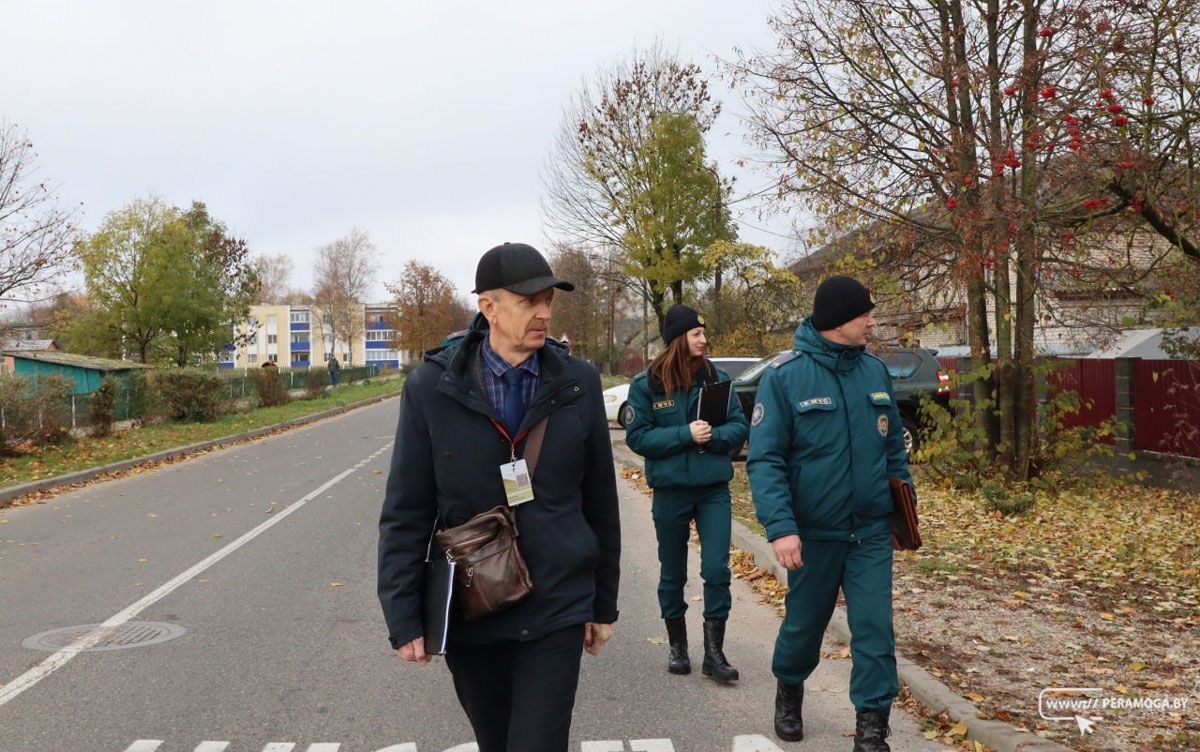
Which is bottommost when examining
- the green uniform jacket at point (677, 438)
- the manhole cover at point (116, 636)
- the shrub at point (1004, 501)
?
the manhole cover at point (116, 636)

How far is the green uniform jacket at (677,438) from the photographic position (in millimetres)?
5461

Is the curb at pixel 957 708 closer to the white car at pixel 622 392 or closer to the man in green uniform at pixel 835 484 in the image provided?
the man in green uniform at pixel 835 484

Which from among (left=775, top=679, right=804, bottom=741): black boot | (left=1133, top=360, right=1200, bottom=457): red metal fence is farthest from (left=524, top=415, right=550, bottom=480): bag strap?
(left=1133, top=360, right=1200, bottom=457): red metal fence

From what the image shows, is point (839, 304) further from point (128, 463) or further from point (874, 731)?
point (128, 463)

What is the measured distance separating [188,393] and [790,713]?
80.7 feet

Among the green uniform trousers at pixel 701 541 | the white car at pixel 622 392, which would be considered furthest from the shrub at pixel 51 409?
the green uniform trousers at pixel 701 541

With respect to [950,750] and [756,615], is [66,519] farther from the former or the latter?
[950,750]

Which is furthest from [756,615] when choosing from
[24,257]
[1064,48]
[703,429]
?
[24,257]

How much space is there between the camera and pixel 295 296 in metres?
133

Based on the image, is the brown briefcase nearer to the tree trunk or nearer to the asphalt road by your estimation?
the asphalt road

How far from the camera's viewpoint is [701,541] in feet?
18.2

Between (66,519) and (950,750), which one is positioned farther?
(66,519)

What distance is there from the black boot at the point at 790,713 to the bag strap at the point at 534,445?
2361 millimetres

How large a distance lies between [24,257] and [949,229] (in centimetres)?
1508
